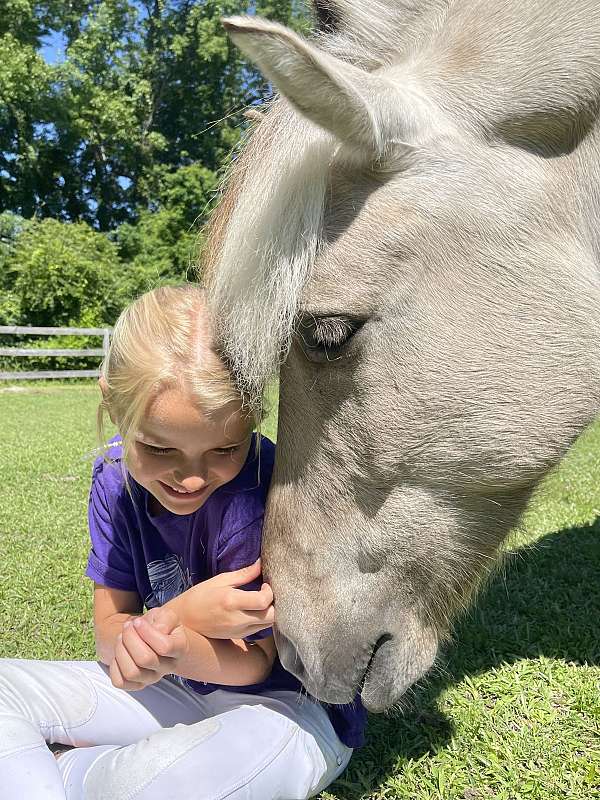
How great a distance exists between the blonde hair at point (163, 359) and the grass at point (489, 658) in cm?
90

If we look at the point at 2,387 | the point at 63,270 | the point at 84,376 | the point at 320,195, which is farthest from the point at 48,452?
the point at 63,270

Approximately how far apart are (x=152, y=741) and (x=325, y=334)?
1.03 meters

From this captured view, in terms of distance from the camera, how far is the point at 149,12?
28578 mm

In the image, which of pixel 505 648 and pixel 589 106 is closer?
pixel 589 106

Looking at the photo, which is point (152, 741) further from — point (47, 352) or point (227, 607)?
point (47, 352)

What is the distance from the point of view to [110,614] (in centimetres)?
192

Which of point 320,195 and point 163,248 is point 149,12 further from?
point 320,195

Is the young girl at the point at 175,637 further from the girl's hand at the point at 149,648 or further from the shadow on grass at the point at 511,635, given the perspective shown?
the shadow on grass at the point at 511,635

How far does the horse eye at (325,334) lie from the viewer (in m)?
1.39

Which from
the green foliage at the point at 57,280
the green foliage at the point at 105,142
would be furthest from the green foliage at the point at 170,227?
the green foliage at the point at 57,280

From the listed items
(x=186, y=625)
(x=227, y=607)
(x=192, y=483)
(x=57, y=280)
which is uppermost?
(x=192, y=483)

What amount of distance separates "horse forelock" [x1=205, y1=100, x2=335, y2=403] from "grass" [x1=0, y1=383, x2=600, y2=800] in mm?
852

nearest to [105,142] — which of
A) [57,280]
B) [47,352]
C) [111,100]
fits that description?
[111,100]

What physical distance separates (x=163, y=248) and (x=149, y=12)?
12548 millimetres
